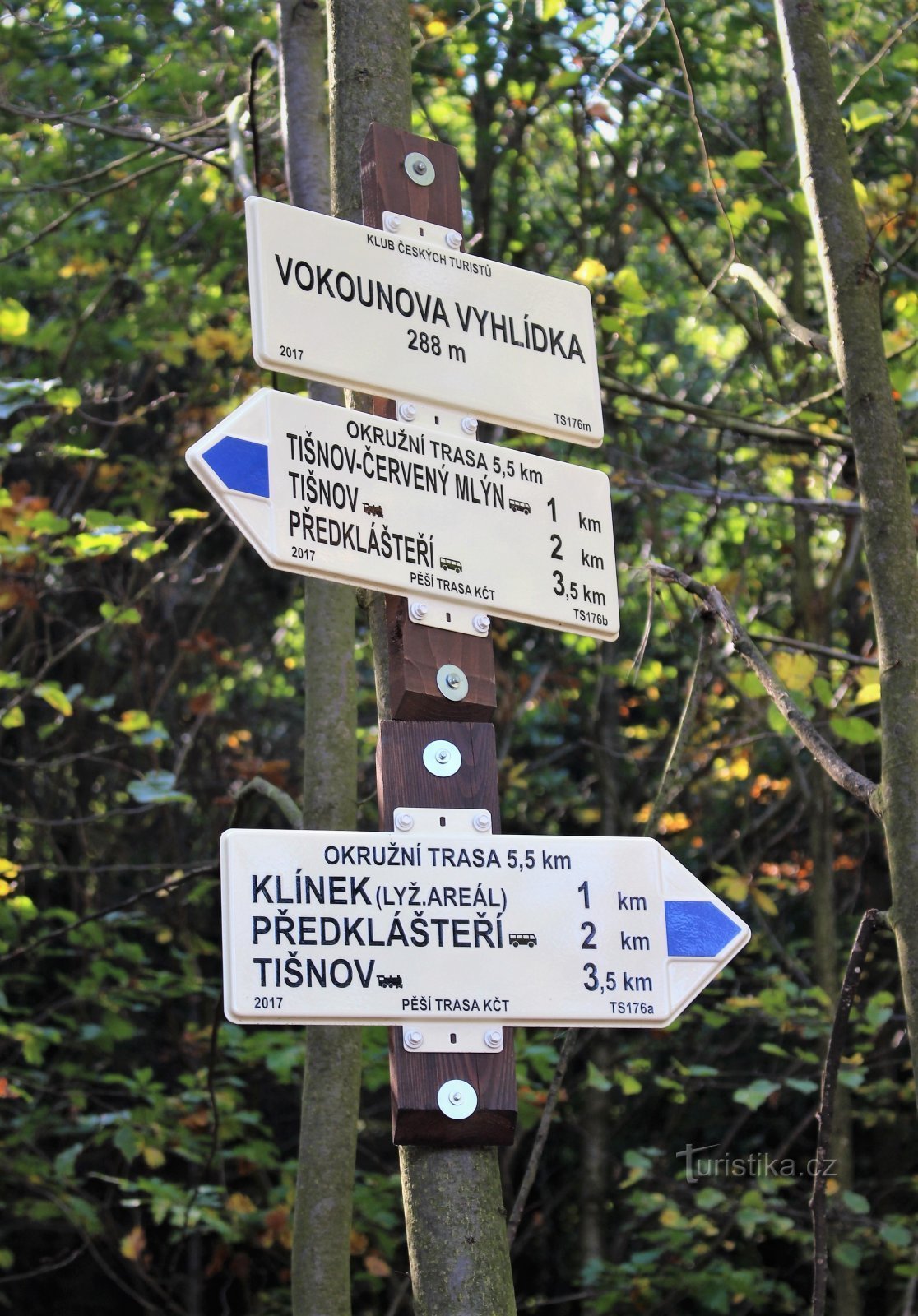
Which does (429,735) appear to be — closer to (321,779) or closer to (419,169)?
(419,169)

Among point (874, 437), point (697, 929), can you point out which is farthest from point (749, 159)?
point (697, 929)

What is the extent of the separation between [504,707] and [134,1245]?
304 centimetres

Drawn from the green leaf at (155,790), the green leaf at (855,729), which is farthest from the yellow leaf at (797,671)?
the green leaf at (155,790)

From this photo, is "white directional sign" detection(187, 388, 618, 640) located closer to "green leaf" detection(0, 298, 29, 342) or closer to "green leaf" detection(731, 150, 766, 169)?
"green leaf" detection(731, 150, 766, 169)

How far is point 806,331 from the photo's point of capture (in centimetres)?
295

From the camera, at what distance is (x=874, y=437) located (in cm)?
249

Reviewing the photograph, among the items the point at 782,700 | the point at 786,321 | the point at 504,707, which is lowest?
the point at 782,700

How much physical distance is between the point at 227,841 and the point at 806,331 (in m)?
1.84

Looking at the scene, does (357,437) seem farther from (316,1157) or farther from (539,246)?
(539,246)

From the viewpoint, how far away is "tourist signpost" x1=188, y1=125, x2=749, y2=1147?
1.69 m

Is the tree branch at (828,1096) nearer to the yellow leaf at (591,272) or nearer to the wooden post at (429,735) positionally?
the wooden post at (429,735)

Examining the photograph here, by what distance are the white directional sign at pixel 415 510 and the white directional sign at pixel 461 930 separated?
1.07 feet

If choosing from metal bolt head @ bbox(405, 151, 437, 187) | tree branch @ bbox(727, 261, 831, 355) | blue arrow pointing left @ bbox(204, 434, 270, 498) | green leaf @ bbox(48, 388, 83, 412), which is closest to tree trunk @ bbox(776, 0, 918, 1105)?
tree branch @ bbox(727, 261, 831, 355)

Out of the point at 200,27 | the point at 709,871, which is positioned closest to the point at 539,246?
the point at 200,27
